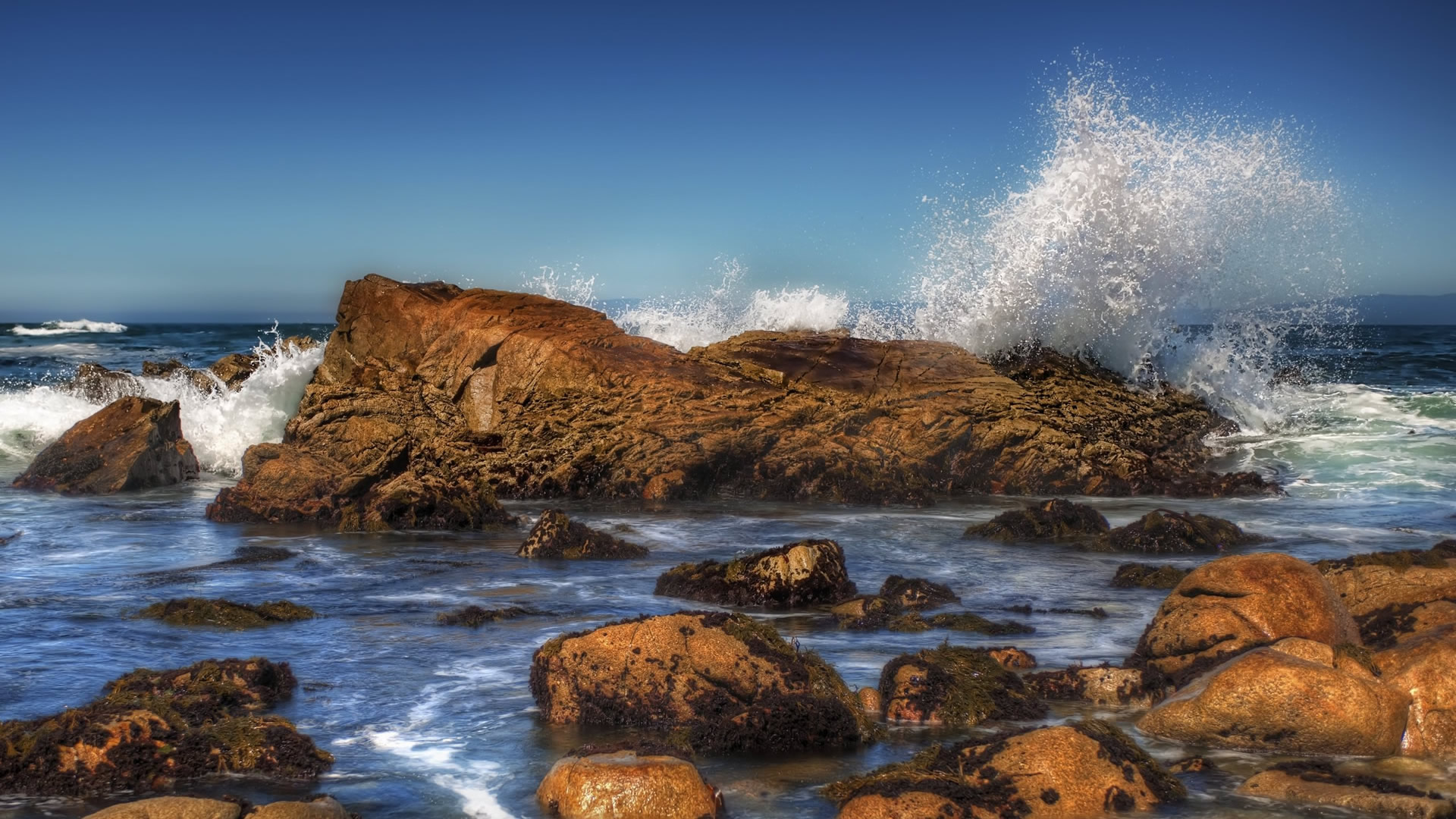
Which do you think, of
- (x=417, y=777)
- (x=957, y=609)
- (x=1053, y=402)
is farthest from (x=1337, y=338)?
(x=417, y=777)

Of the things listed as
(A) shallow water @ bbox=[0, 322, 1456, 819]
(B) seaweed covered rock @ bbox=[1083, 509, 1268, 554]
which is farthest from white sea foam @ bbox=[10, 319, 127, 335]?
(B) seaweed covered rock @ bbox=[1083, 509, 1268, 554]

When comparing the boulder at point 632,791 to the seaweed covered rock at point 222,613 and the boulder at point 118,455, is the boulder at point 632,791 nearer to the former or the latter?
the seaweed covered rock at point 222,613

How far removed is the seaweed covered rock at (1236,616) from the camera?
6.77 metres

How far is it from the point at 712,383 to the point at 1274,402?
1023 centimetres

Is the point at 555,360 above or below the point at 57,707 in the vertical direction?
above

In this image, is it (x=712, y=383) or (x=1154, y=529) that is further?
(x=712, y=383)

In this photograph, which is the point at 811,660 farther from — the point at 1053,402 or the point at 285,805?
the point at 1053,402

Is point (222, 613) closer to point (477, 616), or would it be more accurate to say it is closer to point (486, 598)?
point (477, 616)

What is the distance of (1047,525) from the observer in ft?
39.0

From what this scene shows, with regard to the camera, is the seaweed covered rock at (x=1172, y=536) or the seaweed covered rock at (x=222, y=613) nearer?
the seaweed covered rock at (x=222, y=613)

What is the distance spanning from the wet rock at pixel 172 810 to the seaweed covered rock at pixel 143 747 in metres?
0.73

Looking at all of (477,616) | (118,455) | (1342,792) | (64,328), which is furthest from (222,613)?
(64,328)

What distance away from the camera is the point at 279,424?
1900cm

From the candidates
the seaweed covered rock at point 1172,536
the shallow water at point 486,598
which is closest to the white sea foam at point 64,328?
the shallow water at point 486,598
